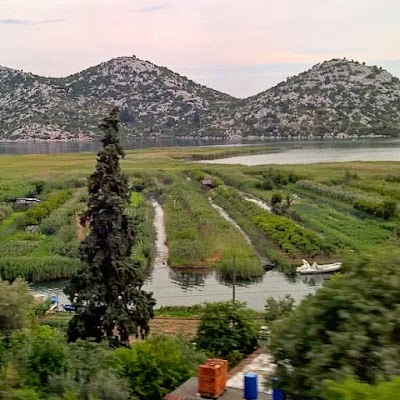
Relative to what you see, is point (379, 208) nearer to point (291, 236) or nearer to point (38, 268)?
point (291, 236)

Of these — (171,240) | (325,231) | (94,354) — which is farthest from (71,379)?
(325,231)

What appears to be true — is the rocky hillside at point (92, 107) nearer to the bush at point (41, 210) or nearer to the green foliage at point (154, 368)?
the bush at point (41, 210)

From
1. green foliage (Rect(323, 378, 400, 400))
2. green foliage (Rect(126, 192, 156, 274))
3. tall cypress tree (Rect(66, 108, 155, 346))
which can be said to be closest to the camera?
green foliage (Rect(323, 378, 400, 400))

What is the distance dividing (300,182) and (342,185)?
10.2 feet

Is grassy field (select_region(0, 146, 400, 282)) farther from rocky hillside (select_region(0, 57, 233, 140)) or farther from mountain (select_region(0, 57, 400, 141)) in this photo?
rocky hillside (select_region(0, 57, 233, 140))

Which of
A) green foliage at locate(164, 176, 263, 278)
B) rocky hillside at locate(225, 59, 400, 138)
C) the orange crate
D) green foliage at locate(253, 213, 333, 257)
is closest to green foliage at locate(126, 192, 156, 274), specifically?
green foliage at locate(164, 176, 263, 278)

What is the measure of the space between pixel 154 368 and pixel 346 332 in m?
5.24

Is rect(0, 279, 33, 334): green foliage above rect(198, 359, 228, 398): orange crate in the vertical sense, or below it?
above

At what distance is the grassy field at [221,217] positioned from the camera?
25938 millimetres

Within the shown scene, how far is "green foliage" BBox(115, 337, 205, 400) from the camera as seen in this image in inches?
440

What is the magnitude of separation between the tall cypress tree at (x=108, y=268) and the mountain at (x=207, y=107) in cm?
12961

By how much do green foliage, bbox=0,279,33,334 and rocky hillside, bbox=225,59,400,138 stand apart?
133 meters

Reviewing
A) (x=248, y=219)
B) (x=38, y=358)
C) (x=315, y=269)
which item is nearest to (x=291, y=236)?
(x=315, y=269)

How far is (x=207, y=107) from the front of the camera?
185625 millimetres
